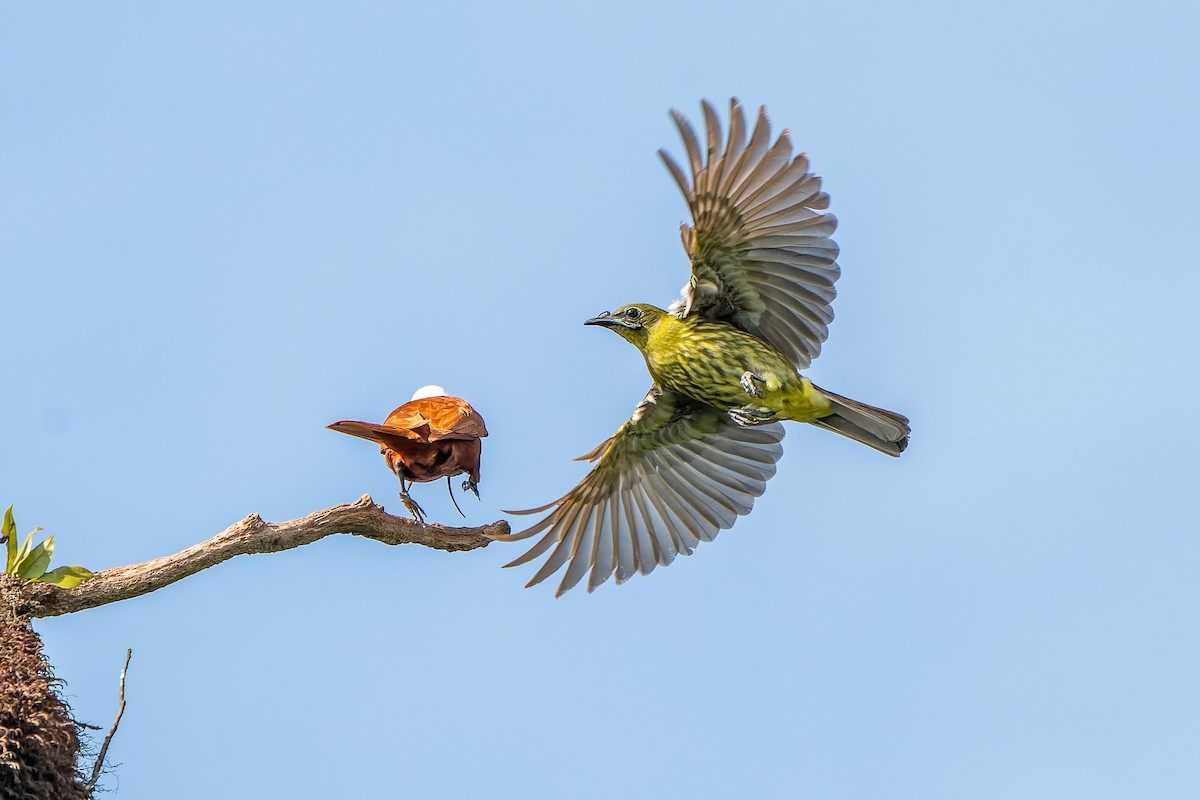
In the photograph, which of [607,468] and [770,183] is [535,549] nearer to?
[607,468]

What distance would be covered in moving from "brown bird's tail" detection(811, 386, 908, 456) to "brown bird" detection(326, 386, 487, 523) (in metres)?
2.36

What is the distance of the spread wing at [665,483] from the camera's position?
776 cm

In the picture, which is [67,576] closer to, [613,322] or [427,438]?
[427,438]

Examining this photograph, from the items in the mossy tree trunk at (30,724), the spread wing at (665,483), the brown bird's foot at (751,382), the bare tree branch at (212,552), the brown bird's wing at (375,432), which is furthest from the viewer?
the spread wing at (665,483)

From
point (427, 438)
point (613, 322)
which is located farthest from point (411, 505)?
point (613, 322)

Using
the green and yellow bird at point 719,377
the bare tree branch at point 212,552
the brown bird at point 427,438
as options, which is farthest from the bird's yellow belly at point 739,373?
the bare tree branch at point 212,552

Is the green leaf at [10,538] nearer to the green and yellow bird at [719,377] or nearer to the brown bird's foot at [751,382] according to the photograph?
the green and yellow bird at [719,377]

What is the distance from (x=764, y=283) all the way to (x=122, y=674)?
3908 mm

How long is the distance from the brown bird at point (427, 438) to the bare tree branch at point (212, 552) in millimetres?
385

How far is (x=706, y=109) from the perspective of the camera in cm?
664

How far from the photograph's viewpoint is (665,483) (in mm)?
8094

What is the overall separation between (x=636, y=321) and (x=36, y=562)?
359 cm

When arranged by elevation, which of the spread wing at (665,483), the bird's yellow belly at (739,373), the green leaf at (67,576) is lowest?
the green leaf at (67,576)

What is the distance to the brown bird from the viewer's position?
584cm
